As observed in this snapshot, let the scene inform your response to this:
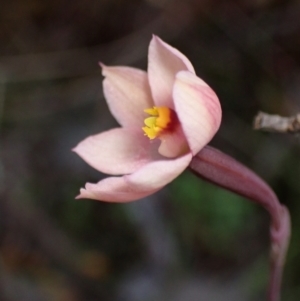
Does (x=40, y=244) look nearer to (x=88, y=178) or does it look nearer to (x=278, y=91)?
(x=88, y=178)

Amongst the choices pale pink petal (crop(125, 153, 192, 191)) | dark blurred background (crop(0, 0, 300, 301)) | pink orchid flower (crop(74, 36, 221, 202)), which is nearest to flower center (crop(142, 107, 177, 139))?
→ pink orchid flower (crop(74, 36, 221, 202))

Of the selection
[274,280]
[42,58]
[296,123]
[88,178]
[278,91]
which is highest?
[296,123]

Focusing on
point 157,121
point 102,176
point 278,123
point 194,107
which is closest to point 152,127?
point 157,121

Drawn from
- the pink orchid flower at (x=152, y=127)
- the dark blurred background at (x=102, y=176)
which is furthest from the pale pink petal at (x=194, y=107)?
the dark blurred background at (x=102, y=176)

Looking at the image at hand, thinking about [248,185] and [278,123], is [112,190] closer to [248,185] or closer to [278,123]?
[248,185]

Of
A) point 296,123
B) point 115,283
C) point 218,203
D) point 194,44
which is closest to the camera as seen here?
point 296,123

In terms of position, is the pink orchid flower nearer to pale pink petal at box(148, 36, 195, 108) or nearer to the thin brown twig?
pale pink petal at box(148, 36, 195, 108)

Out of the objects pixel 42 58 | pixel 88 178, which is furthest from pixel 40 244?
pixel 42 58
